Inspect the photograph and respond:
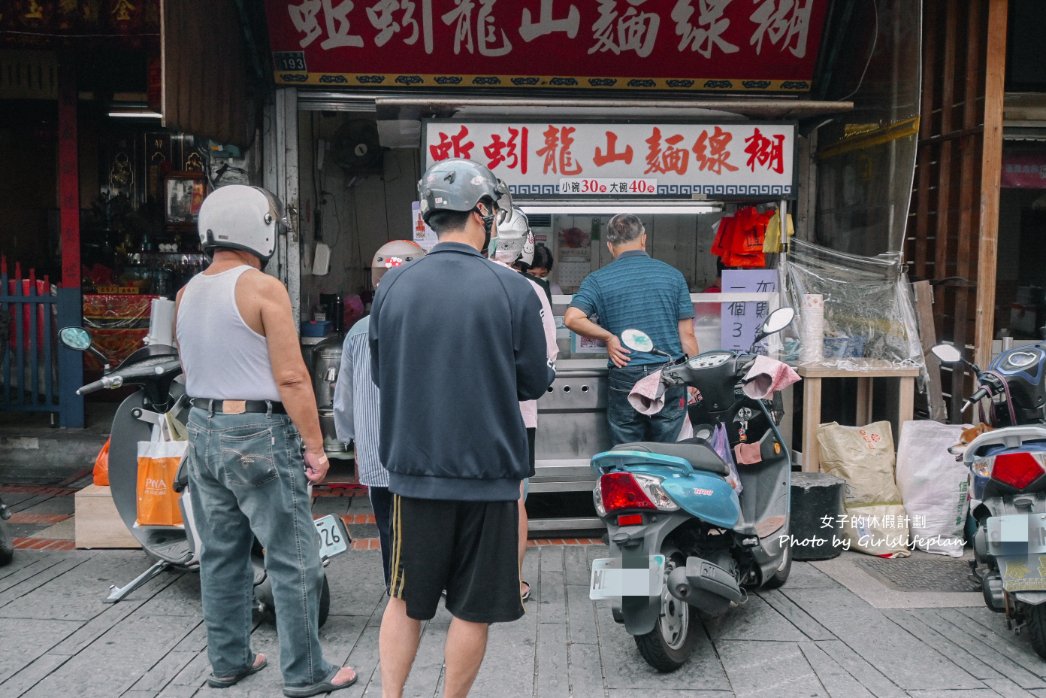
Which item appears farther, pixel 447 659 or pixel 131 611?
pixel 131 611

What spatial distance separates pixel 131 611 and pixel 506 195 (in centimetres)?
283

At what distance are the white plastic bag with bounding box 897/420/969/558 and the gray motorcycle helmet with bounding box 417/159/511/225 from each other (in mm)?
3616

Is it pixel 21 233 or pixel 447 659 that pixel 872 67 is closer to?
pixel 447 659

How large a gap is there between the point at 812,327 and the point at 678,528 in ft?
8.43

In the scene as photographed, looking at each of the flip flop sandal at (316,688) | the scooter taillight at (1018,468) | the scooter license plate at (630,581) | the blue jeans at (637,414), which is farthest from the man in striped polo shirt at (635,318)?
the flip flop sandal at (316,688)

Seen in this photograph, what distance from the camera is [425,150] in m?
5.75

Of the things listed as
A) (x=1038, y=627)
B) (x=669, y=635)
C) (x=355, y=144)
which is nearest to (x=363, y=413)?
(x=669, y=635)

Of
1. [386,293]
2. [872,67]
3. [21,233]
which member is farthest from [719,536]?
[21,233]

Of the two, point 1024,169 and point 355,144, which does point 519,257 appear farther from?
point 1024,169

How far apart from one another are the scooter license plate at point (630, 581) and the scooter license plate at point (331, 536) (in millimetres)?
1288

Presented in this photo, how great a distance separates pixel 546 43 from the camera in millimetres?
6855

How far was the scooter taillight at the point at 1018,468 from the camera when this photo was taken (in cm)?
390

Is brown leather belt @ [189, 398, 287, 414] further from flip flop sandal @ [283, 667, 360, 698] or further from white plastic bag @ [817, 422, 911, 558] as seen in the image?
white plastic bag @ [817, 422, 911, 558]

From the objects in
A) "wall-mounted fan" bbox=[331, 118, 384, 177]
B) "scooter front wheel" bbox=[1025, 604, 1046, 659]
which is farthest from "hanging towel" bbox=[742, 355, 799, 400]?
"wall-mounted fan" bbox=[331, 118, 384, 177]
